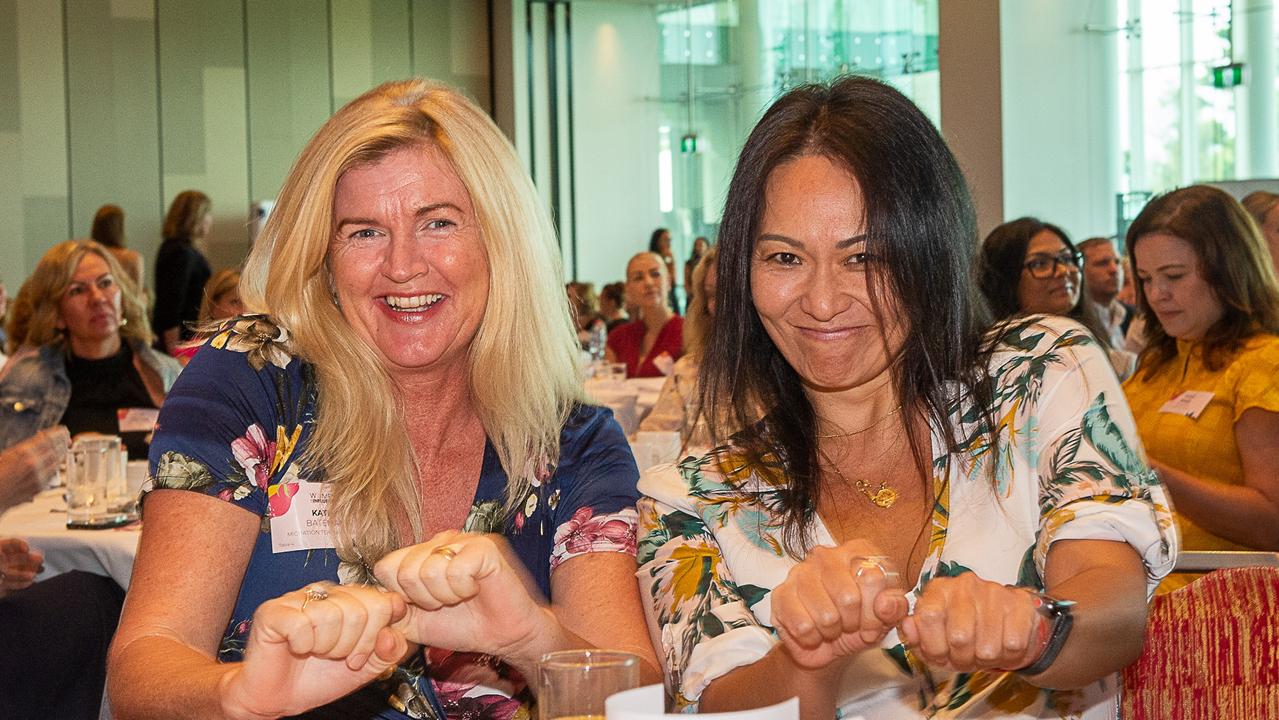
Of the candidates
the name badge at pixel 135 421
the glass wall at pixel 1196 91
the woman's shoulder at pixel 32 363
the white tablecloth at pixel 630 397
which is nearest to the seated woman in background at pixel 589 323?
the white tablecloth at pixel 630 397

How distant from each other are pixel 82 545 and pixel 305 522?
5.52 ft

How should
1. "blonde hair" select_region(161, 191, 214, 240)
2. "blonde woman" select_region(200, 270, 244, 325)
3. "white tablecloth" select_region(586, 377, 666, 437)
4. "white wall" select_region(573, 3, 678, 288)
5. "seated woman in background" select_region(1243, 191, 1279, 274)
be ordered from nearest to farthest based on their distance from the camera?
"blonde woman" select_region(200, 270, 244, 325)
"seated woman in background" select_region(1243, 191, 1279, 274)
"white tablecloth" select_region(586, 377, 666, 437)
"blonde hair" select_region(161, 191, 214, 240)
"white wall" select_region(573, 3, 678, 288)

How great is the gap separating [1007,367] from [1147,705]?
49 cm

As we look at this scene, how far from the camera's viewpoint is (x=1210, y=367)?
139 inches

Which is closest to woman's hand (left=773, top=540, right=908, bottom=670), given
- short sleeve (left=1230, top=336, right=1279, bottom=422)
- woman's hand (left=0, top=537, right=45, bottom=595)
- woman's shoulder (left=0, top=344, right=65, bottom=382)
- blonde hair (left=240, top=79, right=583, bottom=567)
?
blonde hair (left=240, top=79, right=583, bottom=567)

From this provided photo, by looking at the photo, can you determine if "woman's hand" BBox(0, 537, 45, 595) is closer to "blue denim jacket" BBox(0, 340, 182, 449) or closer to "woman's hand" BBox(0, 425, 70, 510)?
"woman's hand" BBox(0, 425, 70, 510)

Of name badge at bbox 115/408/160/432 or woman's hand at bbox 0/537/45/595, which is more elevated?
name badge at bbox 115/408/160/432

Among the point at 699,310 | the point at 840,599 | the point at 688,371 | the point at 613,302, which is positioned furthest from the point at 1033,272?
the point at 613,302

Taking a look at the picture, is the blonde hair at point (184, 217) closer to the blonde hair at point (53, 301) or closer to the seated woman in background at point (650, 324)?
the seated woman in background at point (650, 324)

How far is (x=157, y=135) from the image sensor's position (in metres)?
11.6

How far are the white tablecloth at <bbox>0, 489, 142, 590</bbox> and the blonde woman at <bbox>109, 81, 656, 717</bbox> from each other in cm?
143

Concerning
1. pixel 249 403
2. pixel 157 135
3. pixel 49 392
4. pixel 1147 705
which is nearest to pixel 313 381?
pixel 249 403

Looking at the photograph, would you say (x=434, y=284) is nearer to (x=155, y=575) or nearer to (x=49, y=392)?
(x=155, y=575)

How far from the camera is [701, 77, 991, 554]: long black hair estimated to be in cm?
166
